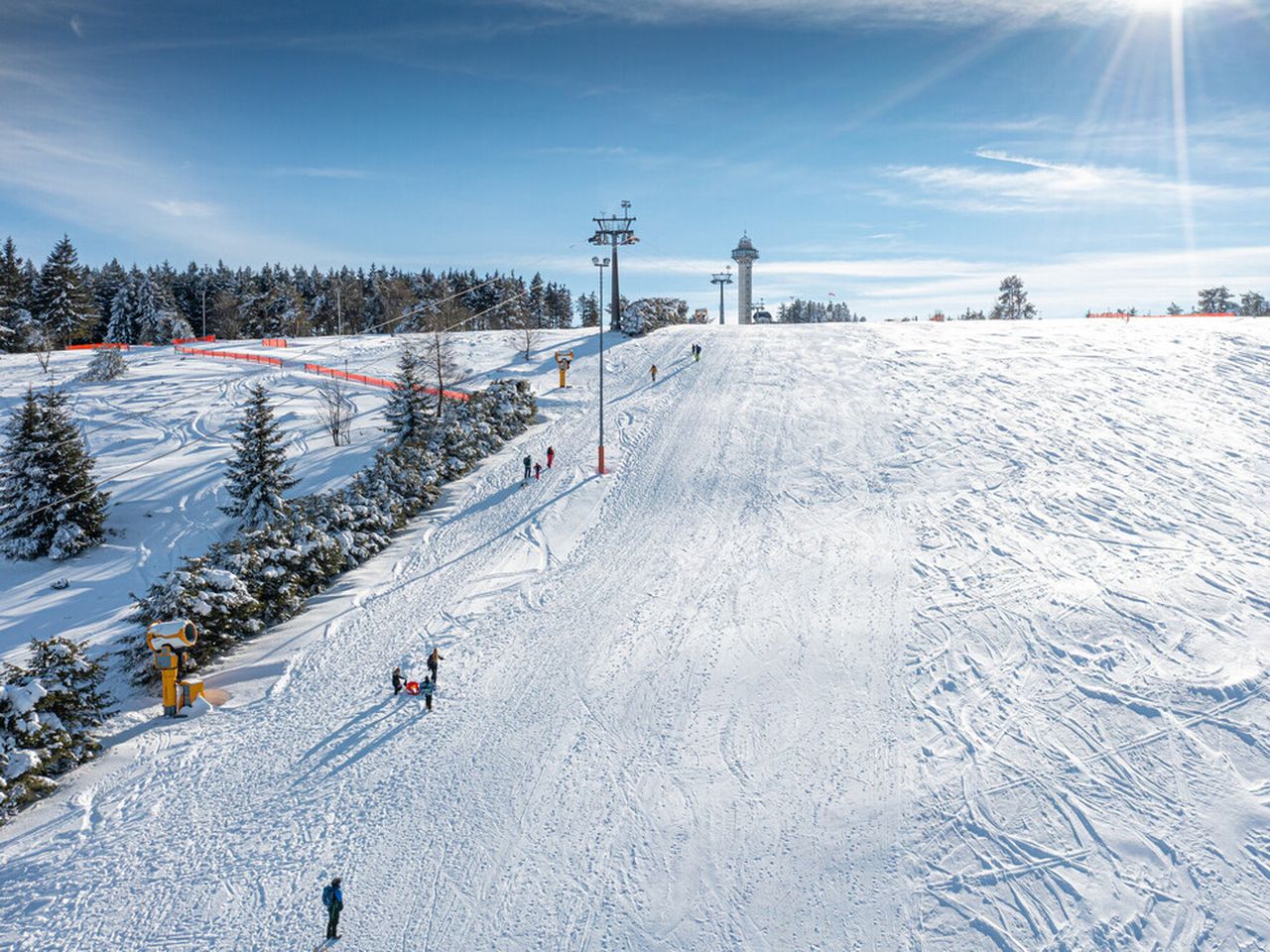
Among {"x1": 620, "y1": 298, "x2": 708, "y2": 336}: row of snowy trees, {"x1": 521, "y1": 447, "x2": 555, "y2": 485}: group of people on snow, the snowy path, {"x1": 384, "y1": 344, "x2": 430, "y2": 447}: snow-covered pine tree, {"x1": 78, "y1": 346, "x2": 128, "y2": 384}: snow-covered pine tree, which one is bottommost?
the snowy path

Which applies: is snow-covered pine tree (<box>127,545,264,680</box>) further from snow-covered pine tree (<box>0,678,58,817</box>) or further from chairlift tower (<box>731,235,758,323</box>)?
chairlift tower (<box>731,235,758,323</box>)

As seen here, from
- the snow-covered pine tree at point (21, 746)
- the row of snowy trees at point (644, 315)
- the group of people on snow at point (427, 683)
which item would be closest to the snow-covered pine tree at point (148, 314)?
the row of snowy trees at point (644, 315)

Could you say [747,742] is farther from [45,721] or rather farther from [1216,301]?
[1216,301]

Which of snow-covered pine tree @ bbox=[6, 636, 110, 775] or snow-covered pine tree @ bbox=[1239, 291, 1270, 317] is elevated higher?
snow-covered pine tree @ bbox=[1239, 291, 1270, 317]

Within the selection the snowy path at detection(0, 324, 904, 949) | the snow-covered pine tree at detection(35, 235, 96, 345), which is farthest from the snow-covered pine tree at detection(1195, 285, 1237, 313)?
the snow-covered pine tree at detection(35, 235, 96, 345)

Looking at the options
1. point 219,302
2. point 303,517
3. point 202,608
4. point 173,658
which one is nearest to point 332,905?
point 173,658

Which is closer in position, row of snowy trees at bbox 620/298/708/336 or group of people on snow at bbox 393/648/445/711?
group of people on snow at bbox 393/648/445/711

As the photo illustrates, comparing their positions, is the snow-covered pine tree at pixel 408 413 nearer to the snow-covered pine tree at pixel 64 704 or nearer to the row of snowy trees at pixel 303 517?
the row of snowy trees at pixel 303 517

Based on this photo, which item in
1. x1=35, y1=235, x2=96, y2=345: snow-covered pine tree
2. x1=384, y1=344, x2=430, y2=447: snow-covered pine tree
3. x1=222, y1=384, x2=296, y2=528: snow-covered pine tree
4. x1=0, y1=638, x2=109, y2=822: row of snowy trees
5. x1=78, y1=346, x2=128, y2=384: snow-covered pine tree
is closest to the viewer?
x1=0, y1=638, x2=109, y2=822: row of snowy trees
